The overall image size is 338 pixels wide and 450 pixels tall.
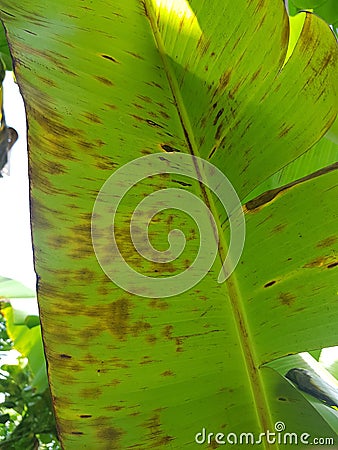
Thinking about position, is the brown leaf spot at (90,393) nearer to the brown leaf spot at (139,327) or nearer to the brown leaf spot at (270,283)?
the brown leaf spot at (139,327)

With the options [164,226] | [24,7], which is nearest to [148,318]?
[164,226]

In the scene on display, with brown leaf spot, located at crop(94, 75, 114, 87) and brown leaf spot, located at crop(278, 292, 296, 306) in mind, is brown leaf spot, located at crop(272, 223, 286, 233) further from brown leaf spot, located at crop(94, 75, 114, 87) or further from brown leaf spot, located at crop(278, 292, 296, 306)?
brown leaf spot, located at crop(94, 75, 114, 87)

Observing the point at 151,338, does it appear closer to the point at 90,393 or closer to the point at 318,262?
the point at 90,393

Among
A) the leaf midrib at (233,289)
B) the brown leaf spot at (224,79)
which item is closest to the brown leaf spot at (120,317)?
the leaf midrib at (233,289)

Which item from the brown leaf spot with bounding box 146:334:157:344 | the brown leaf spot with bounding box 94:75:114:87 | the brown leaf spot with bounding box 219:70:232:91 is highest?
the brown leaf spot with bounding box 94:75:114:87

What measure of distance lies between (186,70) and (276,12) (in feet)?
0.32

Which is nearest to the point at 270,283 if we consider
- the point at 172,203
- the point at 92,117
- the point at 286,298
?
the point at 286,298

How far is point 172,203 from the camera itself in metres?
0.47

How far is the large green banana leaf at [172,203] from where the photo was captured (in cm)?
41

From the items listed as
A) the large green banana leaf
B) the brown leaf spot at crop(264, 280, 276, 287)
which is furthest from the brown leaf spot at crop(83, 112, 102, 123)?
the brown leaf spot at crop(264, 280, 276, 287)

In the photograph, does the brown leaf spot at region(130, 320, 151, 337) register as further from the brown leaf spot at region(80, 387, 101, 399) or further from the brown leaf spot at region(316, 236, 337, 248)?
the brown leaf spot at region(316, 236, 337, 248)

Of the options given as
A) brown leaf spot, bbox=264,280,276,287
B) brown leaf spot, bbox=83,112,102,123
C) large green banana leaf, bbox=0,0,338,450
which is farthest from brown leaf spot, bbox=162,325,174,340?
brown leaf spot, bbox=83,112,102,123

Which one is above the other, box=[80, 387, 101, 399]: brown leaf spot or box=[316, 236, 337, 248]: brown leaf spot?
box=[316, 236, 337, 248]: brown leaf spot

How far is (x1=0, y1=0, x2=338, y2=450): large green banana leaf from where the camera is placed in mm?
414
